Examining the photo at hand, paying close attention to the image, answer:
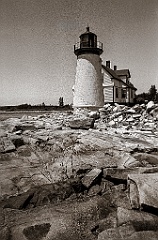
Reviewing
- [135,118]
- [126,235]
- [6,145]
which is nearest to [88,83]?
[135,118]

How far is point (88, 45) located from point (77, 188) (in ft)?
55.7

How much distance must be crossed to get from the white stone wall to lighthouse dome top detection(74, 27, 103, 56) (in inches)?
17.1

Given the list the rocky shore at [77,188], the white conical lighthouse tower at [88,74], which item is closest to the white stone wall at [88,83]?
the white conical lighthouse tower at [88,74]

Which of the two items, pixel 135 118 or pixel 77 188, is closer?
pixel 77 188

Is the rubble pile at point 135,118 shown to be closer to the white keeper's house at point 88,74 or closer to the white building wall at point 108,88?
the white keeper's house at point 88,74

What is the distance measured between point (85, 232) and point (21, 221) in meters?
0.97

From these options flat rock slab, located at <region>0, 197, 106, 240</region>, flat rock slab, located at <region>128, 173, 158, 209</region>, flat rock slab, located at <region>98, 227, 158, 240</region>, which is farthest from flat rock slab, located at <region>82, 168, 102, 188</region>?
flat rock slab, located at <region>98, 227, 158, 240</region>

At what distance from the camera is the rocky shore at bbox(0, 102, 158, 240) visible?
8.57 ft

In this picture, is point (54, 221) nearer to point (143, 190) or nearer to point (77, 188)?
point (77, 188)

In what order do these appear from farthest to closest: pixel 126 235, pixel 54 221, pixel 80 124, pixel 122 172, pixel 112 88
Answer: pixel 112 88 → pixel 80 124 → pixel 122 172 → pixel 54 221 → pixel 126 235

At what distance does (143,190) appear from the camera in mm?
2936

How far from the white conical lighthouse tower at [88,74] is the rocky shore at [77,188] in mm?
11273

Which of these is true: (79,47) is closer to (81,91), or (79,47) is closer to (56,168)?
(81,91)

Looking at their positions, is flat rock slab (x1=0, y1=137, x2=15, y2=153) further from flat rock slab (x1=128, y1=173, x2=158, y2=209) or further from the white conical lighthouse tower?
the white conical lighthouse tower
